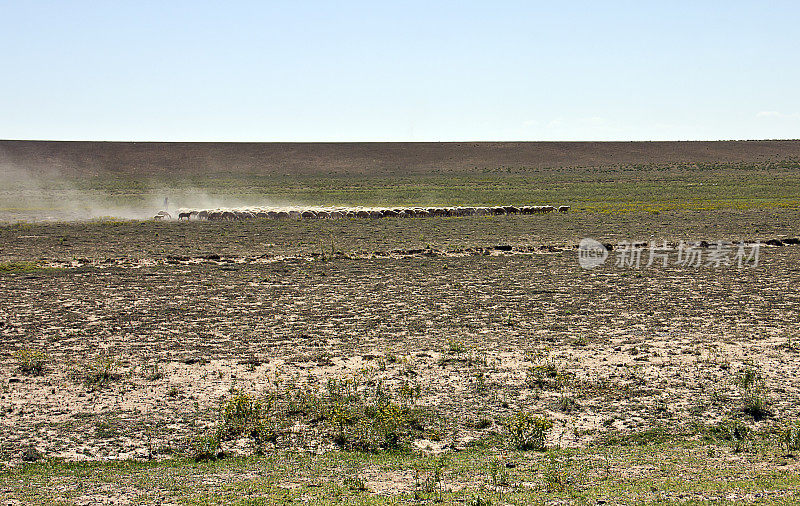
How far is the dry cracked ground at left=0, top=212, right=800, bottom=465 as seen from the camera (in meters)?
10.1

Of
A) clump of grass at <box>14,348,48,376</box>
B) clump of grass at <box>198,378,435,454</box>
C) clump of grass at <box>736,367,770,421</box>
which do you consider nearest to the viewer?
clump of grass at <box>198,378,435,454</box>

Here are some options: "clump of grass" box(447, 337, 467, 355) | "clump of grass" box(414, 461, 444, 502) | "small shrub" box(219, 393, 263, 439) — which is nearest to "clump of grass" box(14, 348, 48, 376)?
"small shrub" box(219, 393, 263, 439)

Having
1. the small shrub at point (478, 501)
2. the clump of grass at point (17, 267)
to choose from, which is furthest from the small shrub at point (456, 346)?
the clump of grass at point (17, 267)

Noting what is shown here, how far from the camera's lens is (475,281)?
69.3ft

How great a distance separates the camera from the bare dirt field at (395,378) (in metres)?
7.84

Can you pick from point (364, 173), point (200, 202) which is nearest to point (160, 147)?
point (364, 173)

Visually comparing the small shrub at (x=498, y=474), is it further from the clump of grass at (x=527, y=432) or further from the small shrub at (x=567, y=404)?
the small shrub at (x=567, y=404)

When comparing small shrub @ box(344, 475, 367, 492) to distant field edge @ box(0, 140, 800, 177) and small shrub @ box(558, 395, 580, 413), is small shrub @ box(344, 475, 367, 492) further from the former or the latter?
distant field edge @ box(0, 140, 800, 177)

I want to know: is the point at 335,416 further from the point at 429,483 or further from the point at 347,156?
the point at 347,156

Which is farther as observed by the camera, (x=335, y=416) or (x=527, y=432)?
(x=335, y=416)

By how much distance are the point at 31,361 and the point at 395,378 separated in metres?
5.95

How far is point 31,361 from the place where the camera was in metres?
12.6

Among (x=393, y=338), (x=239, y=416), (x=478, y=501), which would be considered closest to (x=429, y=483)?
(x=478, y=501)

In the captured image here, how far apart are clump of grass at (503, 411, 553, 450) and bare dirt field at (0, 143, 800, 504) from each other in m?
0.04
